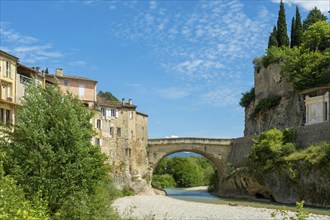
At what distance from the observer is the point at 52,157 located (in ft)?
66.2

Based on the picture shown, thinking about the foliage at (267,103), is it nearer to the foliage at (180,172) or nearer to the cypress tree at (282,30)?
the cypress tree at (282,30)

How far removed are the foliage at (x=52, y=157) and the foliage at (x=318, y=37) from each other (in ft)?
174

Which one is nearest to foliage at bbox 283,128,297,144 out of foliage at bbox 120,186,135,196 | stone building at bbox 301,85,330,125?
stone building at bbox 301,85,330,125

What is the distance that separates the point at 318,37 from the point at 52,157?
181 ft

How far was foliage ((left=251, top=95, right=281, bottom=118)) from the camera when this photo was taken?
7286 cm

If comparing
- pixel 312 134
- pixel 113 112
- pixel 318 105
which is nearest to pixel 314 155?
pixel 312 134

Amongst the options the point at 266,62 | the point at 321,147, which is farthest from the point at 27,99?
the point at 266,62

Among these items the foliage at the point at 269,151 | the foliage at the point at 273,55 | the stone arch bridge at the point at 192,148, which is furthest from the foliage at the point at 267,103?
the foliage at the point at 269,151

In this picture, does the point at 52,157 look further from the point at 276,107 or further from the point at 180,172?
the point at 180,172

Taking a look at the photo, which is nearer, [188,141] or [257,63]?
[188,141]

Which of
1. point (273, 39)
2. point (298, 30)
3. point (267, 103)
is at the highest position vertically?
point (298, 30)

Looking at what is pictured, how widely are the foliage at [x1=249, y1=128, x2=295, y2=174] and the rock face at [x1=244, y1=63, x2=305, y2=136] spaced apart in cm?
1216

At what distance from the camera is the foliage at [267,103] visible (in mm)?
72863

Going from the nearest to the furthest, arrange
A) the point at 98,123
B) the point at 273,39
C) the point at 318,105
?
the point at 318,105 < the point at 98,123 < the point at 273,39
